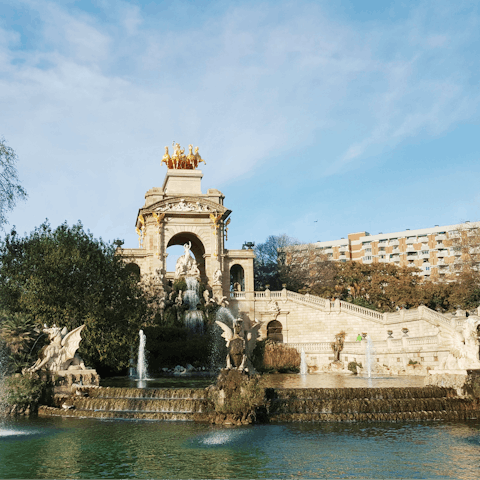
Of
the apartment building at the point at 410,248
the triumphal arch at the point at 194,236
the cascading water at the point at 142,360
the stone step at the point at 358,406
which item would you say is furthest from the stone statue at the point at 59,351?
the apartment building at the point at 410,248

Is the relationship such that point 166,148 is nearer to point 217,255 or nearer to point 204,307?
point 217,255

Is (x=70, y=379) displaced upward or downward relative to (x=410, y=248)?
downward

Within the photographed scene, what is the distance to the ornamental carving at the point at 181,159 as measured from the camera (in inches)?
2322

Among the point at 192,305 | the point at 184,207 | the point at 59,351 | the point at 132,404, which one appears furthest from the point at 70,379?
the point at 184,207

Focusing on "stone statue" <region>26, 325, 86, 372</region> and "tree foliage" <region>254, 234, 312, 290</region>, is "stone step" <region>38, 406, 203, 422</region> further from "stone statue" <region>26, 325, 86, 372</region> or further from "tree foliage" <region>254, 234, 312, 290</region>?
"tree foliage" <region>254, 234, 312, 290</region>

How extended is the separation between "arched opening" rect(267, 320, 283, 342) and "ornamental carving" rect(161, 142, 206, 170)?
62.1ft

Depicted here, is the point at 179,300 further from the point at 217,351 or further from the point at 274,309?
the point at 274,309

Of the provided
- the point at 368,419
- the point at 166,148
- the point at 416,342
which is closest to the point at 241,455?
the point at 368,419

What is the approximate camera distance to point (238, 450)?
12.6 metres

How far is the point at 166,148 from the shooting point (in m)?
59.7

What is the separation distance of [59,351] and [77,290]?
6.48 meters

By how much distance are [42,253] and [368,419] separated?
702 inches

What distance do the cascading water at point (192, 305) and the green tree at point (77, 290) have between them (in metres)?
13.4

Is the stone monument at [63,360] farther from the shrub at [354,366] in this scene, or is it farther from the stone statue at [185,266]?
the stone statue at [185,266]
